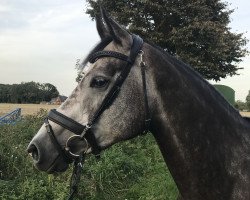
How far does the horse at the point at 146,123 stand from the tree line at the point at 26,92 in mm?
49424

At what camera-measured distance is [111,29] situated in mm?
2723

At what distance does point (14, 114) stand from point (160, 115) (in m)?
14.2

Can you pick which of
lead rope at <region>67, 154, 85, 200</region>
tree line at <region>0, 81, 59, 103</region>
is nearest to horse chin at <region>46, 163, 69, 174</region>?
lead rope at <region>67, 154, 85, 200</region>

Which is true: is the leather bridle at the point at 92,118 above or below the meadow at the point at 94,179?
above

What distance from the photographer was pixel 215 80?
1161 inches

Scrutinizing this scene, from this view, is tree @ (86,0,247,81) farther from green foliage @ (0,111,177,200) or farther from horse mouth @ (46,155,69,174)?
horse mouth @ (46,155,69,174)

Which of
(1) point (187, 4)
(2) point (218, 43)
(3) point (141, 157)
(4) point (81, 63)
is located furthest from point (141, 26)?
(4) point (81, 63)

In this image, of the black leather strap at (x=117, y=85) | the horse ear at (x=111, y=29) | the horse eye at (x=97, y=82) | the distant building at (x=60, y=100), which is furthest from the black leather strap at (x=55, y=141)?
the distant building at (x=60, y=100)

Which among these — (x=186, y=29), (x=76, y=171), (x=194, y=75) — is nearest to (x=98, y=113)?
(x=76, y=171)

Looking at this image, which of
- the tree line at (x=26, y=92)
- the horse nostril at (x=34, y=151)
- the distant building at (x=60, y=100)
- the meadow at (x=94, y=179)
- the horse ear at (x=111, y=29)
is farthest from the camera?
the tree line at (x=26, y=92)

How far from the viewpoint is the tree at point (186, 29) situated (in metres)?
26.1

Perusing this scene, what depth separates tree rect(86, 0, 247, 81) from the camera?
26.1 metres

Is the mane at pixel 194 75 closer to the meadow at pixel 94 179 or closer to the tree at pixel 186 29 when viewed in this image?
the meadow at pixel 94 179

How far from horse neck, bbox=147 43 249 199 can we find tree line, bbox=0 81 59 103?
162 feet
